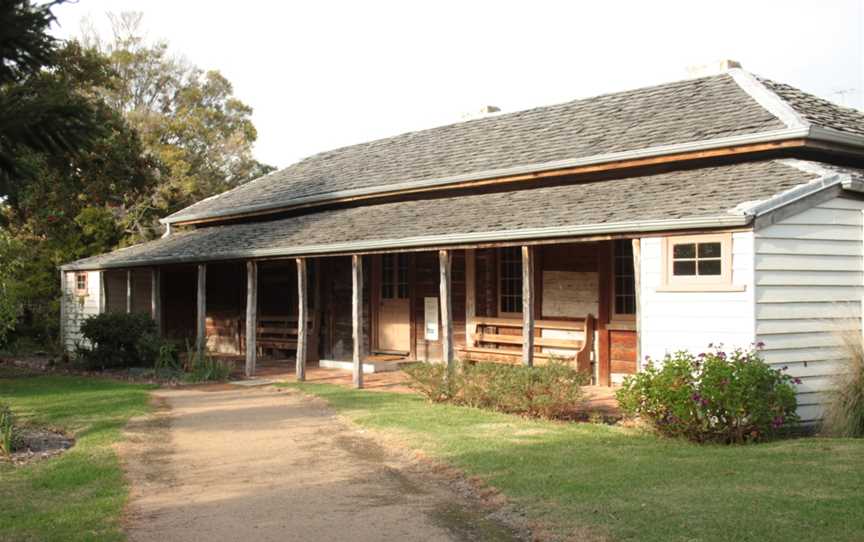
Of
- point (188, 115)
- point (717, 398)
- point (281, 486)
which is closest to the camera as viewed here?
point (281, 486)

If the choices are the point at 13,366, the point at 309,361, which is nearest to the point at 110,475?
the point at 309,361

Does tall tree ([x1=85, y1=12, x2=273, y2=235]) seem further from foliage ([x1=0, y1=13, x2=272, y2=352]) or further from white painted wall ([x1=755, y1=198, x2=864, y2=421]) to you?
white painted wall ([x1=755, y1=198, x2=864, y2=421])

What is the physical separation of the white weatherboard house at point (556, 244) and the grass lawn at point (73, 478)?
13.7ft

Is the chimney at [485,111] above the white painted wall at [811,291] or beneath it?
above

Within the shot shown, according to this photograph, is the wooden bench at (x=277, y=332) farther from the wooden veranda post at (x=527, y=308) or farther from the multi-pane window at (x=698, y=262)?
the multi-pane window at (x=698, y=262)

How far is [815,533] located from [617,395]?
4426 millimetres

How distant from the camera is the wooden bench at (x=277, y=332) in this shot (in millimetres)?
20812

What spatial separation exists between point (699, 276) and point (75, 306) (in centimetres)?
1792

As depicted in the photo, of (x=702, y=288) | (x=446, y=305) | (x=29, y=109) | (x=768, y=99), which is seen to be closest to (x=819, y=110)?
(x=768, y=99)

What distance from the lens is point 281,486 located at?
27.1ft

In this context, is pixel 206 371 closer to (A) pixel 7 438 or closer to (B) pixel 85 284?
(B) pixel 85 284

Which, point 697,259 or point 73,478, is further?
point 697,259

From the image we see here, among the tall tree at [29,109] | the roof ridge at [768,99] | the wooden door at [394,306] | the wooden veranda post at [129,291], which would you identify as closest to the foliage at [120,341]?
the wooden veranda post at [129,291]

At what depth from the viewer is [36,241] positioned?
87.2 ft
